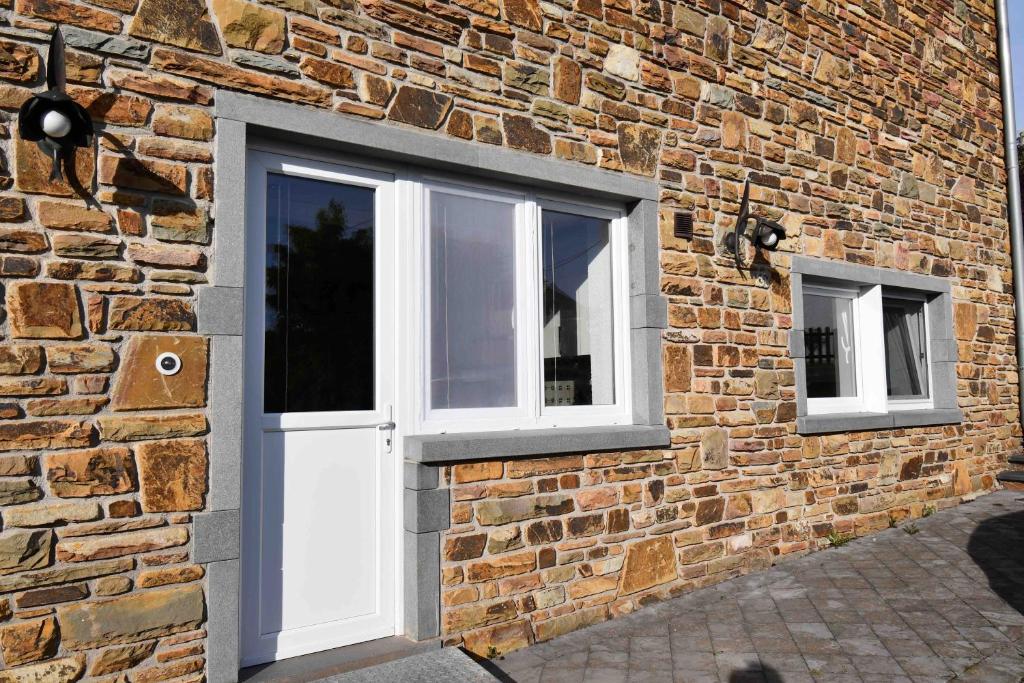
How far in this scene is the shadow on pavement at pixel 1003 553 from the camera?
4.39 metres

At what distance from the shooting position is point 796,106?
5566mm

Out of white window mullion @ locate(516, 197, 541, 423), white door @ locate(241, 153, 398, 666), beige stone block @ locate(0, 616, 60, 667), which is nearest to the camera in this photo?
beige stone block @ locate(0, 616, 60, 667)

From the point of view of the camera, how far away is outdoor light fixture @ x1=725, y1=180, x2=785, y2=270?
4930mm

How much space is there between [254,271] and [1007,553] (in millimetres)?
5540

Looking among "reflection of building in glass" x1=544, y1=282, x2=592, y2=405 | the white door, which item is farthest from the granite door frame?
"reflection of building in glass" x1=544, y1=282, x2=592, y2=405

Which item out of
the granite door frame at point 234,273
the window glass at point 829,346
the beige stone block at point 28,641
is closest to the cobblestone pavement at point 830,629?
the granite door frame at point 234,273

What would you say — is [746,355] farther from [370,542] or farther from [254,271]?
[254,271]

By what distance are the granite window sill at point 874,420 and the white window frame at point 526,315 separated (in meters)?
1.74

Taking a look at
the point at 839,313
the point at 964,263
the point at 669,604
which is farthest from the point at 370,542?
the point at 964,263

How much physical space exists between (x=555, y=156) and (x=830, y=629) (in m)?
3.12

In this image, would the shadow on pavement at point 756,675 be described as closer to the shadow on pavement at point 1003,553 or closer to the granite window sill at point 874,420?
the shadow on pavement at point 1003,553

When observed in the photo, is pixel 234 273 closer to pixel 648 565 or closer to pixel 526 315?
pixel 526 315

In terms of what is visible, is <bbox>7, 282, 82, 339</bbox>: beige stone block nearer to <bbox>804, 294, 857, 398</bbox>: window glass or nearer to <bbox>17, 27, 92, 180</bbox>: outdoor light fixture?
<bbox>17, 27, 92, 180</bbox>: outdoor light fixture

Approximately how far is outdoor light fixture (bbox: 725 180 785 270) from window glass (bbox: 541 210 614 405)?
99cm
